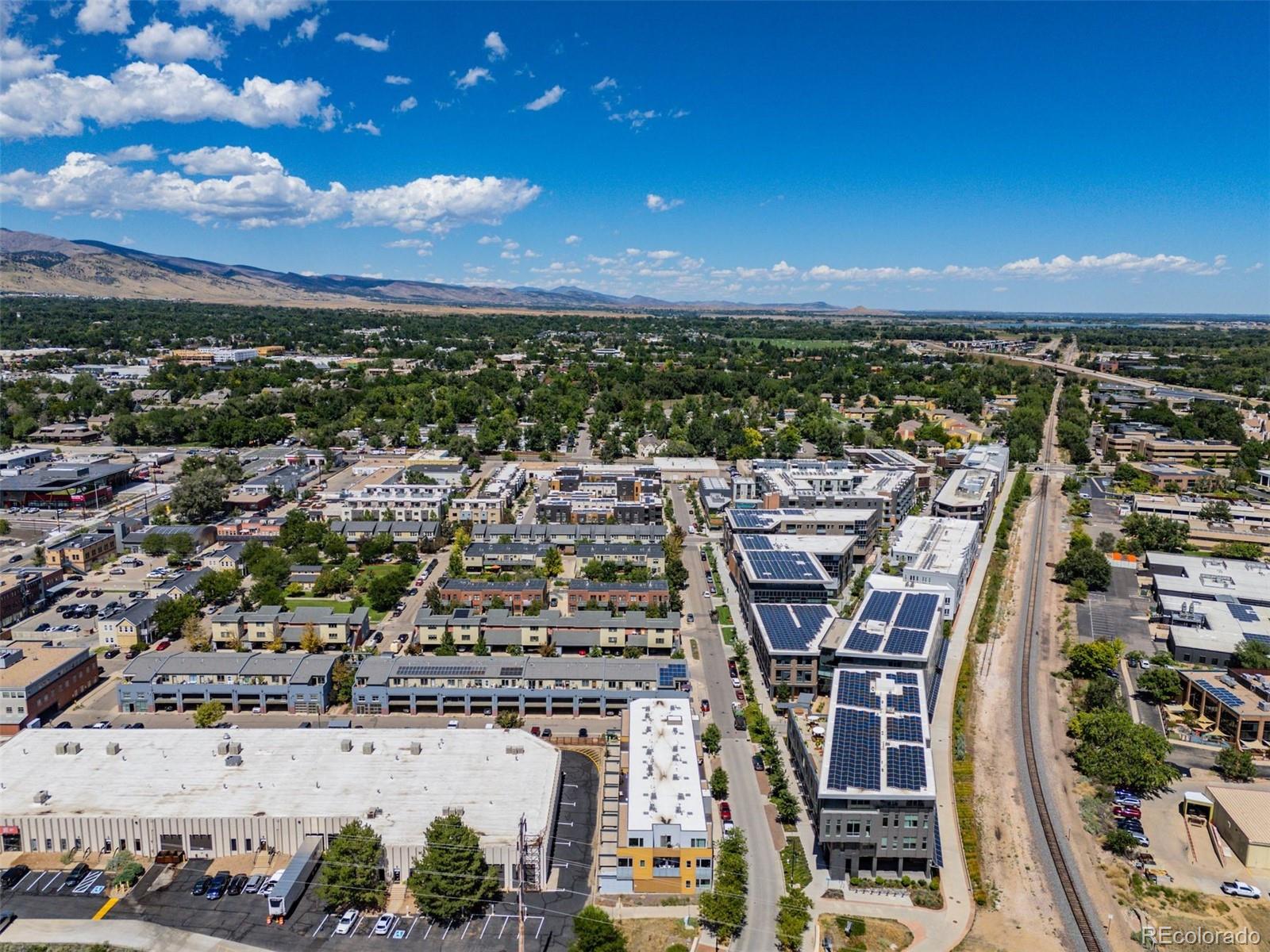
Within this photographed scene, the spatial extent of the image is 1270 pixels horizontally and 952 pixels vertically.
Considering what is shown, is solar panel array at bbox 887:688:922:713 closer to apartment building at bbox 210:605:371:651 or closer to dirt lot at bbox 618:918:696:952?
dirt lot at bbox 618:918:696:952

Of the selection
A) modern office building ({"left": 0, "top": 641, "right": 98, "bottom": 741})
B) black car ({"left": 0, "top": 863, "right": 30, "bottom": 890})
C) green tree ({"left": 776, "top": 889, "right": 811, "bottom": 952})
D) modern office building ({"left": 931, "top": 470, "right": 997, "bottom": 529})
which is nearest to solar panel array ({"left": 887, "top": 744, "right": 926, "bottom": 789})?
green tree ({"left": 776, "top": 889, "right": 811, "bottom": 952})

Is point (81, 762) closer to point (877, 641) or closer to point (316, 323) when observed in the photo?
point (877, 641)

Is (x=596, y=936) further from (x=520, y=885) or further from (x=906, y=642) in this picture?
(x=906, y=642)

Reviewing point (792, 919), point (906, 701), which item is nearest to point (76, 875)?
point (792, 919)

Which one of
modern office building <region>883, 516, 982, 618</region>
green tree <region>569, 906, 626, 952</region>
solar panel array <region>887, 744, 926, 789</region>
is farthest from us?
modern office building <region>883, 516, 982, 618</region>

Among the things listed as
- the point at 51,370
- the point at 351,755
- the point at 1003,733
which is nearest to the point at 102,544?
the point at 351,755

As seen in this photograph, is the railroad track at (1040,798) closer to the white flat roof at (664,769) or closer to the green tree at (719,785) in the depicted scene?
the green tree at (719,785)
